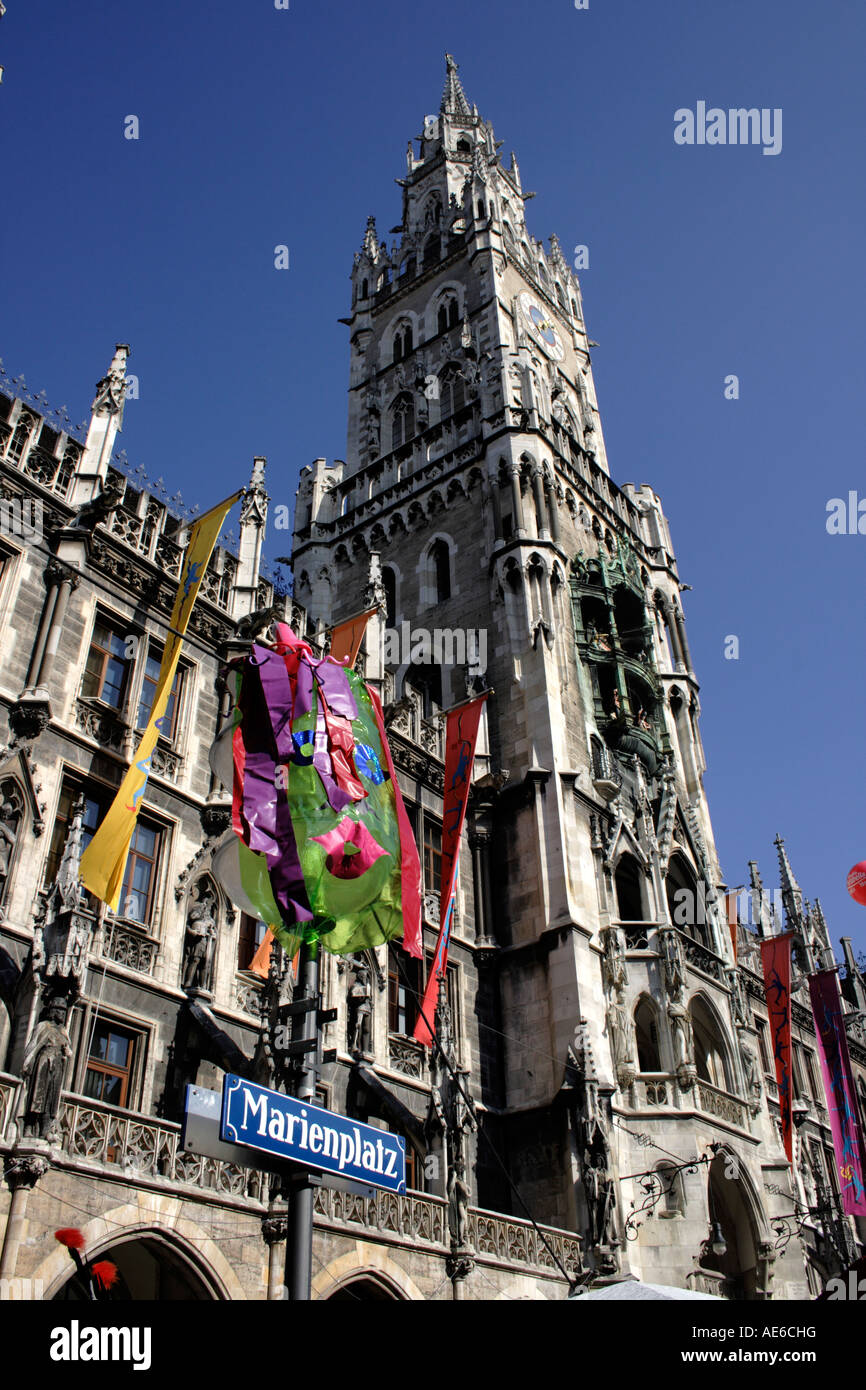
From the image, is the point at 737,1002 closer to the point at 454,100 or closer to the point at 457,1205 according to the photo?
the point at 457,1205

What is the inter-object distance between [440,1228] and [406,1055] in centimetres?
461

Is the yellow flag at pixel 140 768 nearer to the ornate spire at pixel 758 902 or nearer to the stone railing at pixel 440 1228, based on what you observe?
the stone railing at pixel 440 1228

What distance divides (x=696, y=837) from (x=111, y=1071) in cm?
2178

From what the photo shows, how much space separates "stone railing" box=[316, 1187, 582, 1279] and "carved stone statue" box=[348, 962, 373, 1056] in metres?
3.42

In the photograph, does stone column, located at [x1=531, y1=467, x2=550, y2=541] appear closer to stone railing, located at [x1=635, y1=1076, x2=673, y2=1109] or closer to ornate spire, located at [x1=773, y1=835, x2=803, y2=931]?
stone railing, located at [x1=635, y1=1076, x2=673, y2=1109]

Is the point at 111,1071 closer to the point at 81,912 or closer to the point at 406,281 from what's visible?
the point at 81,912

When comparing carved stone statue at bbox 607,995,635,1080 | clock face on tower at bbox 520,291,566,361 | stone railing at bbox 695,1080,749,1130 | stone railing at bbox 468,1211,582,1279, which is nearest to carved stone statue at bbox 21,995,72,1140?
stone railing at bbox 468,1211,582,1279

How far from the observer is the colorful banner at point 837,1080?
32.7 m

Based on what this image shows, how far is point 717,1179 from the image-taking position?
2797 cm

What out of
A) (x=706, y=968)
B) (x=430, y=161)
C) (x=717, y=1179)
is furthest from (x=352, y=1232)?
(x=430, y=161)

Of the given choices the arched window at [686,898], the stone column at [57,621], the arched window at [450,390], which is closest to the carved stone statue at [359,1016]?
the stone column at [57,621]

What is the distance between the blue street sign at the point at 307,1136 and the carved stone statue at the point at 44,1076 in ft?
17.4

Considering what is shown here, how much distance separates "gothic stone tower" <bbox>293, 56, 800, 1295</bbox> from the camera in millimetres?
25703

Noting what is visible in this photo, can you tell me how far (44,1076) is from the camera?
14273mm
